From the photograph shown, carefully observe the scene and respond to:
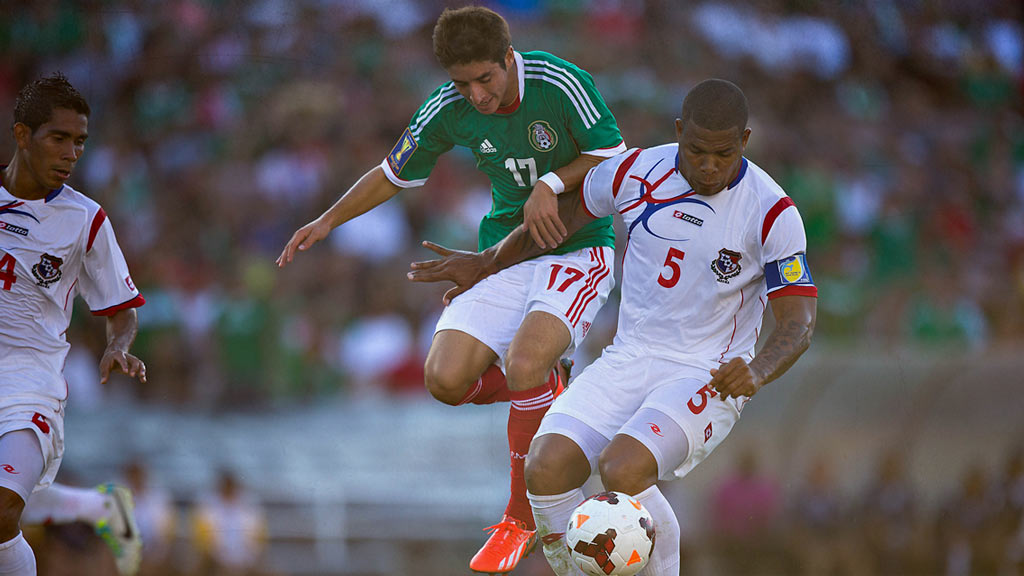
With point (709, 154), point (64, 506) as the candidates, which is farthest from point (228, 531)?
point (709, 154)

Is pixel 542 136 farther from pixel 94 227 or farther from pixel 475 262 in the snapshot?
pixel 94 227

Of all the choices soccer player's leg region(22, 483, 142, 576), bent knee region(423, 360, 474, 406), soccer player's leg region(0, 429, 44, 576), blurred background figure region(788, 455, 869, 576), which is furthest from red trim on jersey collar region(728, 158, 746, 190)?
blurred background figure region(788, 455, 869, 576)

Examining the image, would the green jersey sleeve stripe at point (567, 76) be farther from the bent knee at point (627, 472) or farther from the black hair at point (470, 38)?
the bent knee at point (627, 472)

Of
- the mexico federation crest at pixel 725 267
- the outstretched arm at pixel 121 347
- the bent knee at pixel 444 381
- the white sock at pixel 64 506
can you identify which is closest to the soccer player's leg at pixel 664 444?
the mexico federation crest at pixel 725 267

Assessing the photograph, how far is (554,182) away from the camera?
19.4ft

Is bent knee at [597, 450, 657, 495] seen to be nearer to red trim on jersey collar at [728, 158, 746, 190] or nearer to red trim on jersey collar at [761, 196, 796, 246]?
red trim on jersey collar at [761, 196, 796, 246]

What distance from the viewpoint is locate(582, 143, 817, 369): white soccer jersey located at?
5391mm

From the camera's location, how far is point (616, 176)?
5.83 metres

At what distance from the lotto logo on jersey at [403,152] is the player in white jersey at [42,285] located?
1514 millimetres

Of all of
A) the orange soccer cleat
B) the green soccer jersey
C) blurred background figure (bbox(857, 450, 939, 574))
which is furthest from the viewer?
blurred background figure (bbox(857, 450, 939, 574))

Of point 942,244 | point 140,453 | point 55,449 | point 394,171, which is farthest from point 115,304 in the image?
point 942,244

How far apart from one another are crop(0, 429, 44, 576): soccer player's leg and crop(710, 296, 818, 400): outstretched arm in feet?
10.6

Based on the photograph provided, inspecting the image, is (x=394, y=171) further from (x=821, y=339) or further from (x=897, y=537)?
(x=897, y=537)

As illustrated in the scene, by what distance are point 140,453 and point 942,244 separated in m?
8.31
